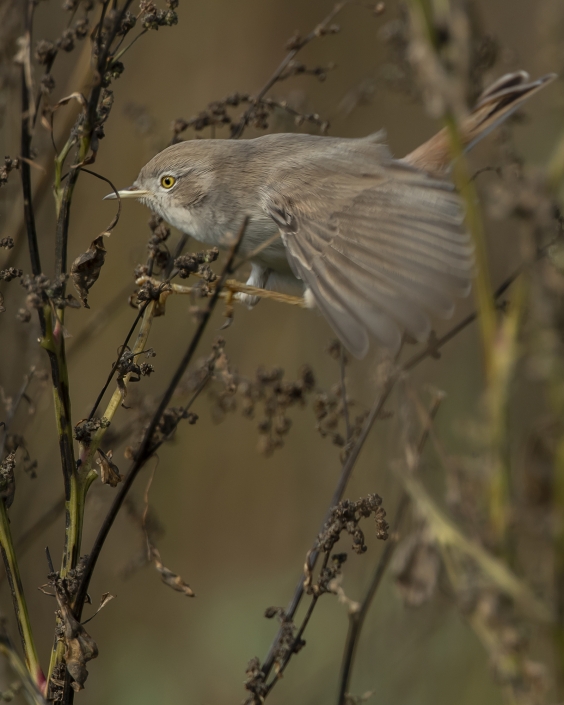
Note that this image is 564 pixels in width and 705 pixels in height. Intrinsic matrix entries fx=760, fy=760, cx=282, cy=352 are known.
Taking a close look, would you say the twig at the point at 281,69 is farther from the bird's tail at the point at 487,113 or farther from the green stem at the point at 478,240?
the bird's tail at the point at 487,113

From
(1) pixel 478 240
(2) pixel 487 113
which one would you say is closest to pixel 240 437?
(2) pixel 487 113

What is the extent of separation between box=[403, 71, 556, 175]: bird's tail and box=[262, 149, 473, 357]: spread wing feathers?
183 mm

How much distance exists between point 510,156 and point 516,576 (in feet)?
3.45

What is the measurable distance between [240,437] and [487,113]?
243 cm

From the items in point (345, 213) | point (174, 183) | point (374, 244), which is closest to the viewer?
point (374, 244)

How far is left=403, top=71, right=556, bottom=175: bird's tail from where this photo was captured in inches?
113

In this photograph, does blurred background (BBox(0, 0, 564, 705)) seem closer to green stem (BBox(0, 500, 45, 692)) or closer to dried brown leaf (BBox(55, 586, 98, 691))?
green stem (BBox(0, 500, 45, 692))

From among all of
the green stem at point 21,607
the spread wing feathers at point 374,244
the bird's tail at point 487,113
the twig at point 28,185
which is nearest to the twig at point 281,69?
the spread wing feathers at point 374,244

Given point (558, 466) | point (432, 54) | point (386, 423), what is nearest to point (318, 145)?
point (386, 423)

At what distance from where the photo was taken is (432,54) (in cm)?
152

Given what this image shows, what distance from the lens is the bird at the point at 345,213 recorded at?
2.14m

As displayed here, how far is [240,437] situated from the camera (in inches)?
182

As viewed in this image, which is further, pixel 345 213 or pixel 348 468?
pixel 345 213

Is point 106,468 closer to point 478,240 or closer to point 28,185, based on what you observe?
point 28,185
